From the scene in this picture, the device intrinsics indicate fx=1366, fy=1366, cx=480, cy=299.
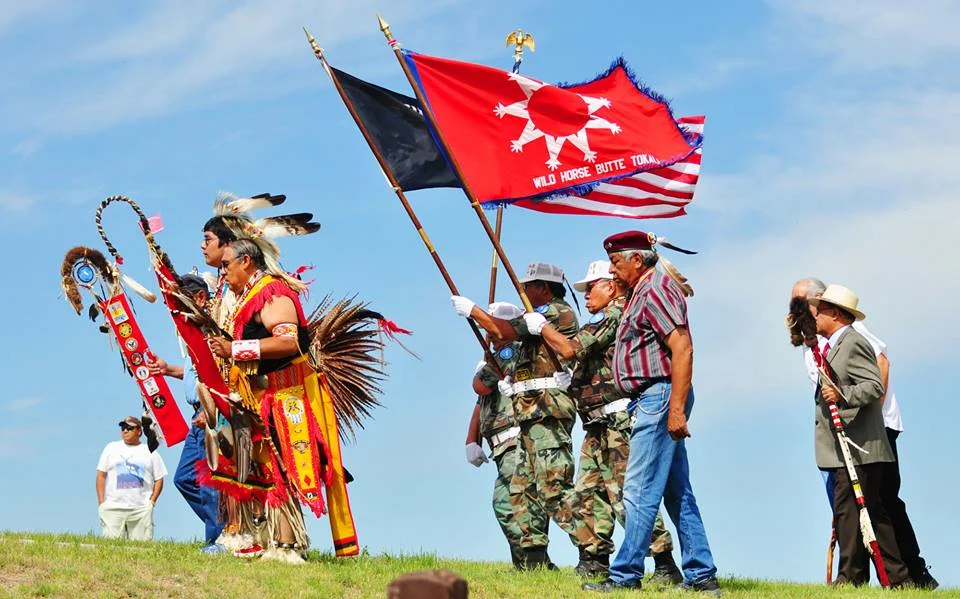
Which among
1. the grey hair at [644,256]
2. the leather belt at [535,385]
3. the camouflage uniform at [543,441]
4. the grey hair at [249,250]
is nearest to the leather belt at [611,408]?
the camouflage uniform at [543,441]

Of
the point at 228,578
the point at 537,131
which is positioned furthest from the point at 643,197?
the point at 228,578

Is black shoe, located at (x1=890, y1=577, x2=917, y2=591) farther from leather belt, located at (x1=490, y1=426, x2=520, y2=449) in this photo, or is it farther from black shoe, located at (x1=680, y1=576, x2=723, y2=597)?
leather belt, located at (x1=490, y1=426, x2=520, y2=449)

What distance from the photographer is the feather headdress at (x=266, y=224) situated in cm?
996

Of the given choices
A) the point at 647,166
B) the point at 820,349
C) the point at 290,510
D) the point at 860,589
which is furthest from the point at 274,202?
the point at 860,589

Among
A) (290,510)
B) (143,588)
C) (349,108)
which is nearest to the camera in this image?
(143,588)

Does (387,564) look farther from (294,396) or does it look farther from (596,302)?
(596,302)

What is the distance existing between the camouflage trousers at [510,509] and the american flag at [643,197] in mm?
2122

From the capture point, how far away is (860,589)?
9.55 metres

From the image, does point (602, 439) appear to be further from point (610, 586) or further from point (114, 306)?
point (114, 306)

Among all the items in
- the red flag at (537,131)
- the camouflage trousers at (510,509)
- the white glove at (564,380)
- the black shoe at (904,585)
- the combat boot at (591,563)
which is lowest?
the black shoe at (904,585)

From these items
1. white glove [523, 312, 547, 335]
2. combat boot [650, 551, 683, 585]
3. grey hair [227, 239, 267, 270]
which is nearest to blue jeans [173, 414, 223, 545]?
grey hair [227, 239, 267, 270]

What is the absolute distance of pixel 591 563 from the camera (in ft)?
32.1

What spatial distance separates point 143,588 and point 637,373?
3292mm

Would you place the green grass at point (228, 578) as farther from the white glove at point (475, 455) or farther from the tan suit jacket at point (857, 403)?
the white glove at point (475, 455)
